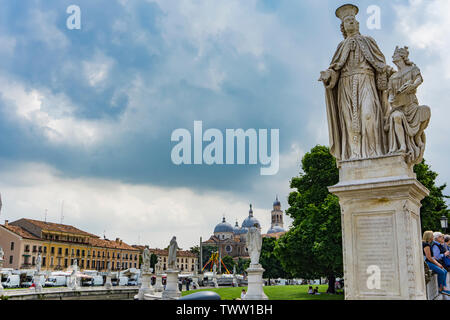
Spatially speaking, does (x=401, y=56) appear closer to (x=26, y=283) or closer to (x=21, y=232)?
(x=26, y=283)

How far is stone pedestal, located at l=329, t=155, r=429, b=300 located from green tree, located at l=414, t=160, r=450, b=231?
2237 cm

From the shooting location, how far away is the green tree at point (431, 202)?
28.0 metres

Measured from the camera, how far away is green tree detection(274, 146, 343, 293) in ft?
99.0

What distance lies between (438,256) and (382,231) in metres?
2.32

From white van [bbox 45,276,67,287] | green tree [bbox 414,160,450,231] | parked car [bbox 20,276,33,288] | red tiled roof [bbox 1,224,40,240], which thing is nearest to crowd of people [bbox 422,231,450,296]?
green tree [bbox 414,160,450,231]

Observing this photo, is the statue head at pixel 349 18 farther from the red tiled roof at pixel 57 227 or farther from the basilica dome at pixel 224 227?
the basilica dome at pixel 224 227

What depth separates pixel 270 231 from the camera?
6841 inches

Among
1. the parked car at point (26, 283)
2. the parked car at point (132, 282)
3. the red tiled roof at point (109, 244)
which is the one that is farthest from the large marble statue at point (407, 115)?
the red tiled roof at point (109, 244)

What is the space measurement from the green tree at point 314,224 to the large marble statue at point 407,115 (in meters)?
22.1

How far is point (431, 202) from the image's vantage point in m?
Answer: 28.5

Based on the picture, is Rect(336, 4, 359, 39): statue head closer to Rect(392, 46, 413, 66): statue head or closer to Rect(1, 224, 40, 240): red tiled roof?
Rect(392, 46, 413, 66): statue head

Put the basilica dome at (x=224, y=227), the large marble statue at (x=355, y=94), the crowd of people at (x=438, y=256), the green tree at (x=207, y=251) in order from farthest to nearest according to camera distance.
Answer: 1. the basilica dome at (x=224, y=227)
2. the green tree at (x=207, y=251)
3. the crowd of people at (x=438, y=256)
4. the large marble statue at (x=355, y=94)

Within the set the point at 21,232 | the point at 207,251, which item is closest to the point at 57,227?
the point at 21,232
